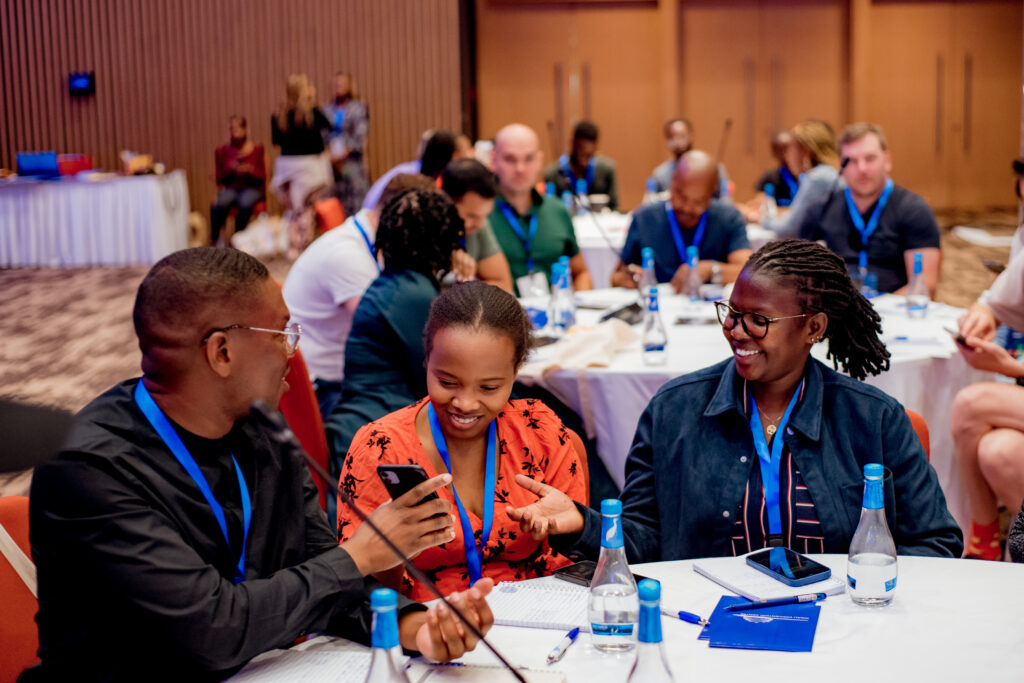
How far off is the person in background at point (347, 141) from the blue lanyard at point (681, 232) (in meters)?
6.42

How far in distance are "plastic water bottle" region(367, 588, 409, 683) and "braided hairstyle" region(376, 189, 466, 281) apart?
212 cm

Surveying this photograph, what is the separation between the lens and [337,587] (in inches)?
62.0

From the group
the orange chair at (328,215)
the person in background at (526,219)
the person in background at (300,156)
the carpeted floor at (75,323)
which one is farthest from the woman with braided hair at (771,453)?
the person in background at (300,156)

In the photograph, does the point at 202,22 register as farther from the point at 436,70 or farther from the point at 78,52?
the point at 436,70

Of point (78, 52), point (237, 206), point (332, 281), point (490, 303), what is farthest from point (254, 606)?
point (78, 52)

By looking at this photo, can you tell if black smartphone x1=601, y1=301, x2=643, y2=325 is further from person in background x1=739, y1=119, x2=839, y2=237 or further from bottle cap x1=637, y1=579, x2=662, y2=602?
bottle cap x1=637, y1=579, x2=662, y2=602

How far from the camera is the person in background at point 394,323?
3.11m

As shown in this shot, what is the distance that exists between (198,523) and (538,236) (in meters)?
4.02

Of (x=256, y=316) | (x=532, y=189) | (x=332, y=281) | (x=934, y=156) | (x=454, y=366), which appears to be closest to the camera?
(x=256, y=316)

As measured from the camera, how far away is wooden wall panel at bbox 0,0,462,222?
11188 mm

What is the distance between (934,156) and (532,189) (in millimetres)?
9118

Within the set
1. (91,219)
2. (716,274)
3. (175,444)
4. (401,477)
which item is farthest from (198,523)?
(91,219)

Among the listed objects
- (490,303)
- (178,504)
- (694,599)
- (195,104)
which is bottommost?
(694,599)

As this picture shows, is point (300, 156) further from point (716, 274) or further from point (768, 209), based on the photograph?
point (716, 274)
